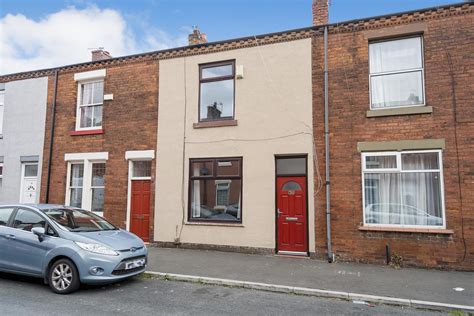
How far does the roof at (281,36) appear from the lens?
353 inches

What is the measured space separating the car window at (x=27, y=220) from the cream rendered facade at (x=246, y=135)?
4.44 m

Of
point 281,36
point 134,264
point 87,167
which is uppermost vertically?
point 281,36

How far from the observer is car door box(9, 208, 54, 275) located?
647 centimetres

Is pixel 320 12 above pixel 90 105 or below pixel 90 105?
above

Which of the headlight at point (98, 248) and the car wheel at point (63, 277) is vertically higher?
the headlight at point (98, 248)

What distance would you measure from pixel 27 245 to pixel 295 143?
22.2ft

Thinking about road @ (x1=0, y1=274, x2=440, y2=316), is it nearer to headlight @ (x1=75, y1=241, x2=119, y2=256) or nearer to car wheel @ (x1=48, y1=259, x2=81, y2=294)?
car wheel @ (x1=48, y1=259, x2=81, y2=294)

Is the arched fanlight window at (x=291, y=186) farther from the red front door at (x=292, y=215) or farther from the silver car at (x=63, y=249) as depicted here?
the silver car at (x=63, y=249)

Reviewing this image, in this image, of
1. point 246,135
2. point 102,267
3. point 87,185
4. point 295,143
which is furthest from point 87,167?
point 295,143

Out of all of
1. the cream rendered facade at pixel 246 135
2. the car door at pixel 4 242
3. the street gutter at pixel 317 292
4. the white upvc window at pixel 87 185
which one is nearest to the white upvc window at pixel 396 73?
the cream rendered facade at pixel 246 135

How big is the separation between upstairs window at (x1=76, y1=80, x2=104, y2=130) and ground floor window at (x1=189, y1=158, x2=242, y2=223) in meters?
4.30

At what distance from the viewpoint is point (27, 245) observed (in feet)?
21.7

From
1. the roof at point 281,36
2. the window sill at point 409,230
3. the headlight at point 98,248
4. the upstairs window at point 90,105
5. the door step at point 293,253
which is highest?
the roof at point 281,36

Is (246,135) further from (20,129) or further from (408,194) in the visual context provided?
(20,129)
